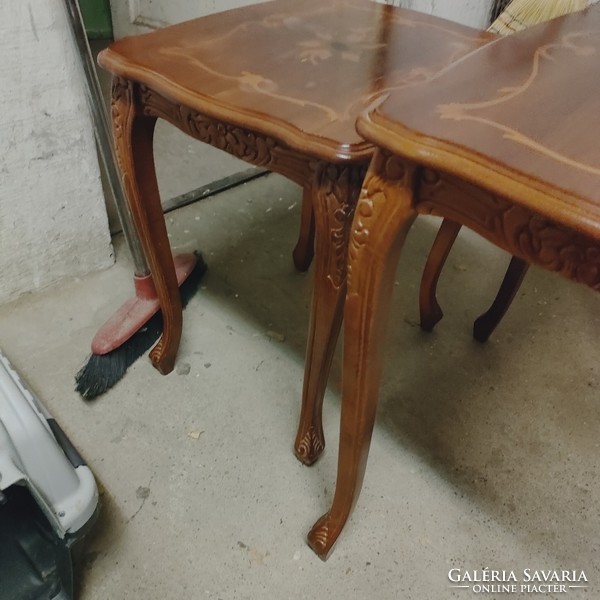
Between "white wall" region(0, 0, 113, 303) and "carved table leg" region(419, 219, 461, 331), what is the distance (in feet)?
2.28

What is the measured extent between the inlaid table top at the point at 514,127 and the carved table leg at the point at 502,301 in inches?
18.7

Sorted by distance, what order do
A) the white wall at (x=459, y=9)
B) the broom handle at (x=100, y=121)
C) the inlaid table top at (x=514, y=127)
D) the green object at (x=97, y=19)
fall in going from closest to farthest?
1. the inlaid table top at (x=514, y=127)
2. the broom handle at (x=100, y=121)
3. the white wall at (x=459, y=9)
4. the green object at (x=97, y=19)

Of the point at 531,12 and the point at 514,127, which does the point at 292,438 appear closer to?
the point at 514,127

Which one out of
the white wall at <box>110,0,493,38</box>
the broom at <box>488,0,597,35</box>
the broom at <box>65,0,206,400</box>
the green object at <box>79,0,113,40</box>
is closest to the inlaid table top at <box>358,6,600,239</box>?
the broom at <box>488,0,597,35</box>

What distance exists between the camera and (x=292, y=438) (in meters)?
0.97

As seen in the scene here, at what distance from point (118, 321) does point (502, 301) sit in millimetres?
738

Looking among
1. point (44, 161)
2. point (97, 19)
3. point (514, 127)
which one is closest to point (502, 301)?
point (514, 127)

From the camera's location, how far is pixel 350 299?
0.57 m

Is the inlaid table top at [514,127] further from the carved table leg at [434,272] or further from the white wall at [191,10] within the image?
the white wall at [191,10]

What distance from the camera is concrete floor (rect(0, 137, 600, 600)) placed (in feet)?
2.66

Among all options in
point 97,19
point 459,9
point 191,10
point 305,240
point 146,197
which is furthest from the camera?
point 97,19

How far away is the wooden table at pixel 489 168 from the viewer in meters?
0.41

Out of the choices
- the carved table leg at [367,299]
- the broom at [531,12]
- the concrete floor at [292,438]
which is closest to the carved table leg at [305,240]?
the concrete floor at [292,438]

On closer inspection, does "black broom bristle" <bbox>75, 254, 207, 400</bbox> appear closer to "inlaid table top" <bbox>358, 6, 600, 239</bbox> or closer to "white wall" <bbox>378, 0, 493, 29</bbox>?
"inlaid table top" <bbox>358, 6, 600, 239</bbox>
